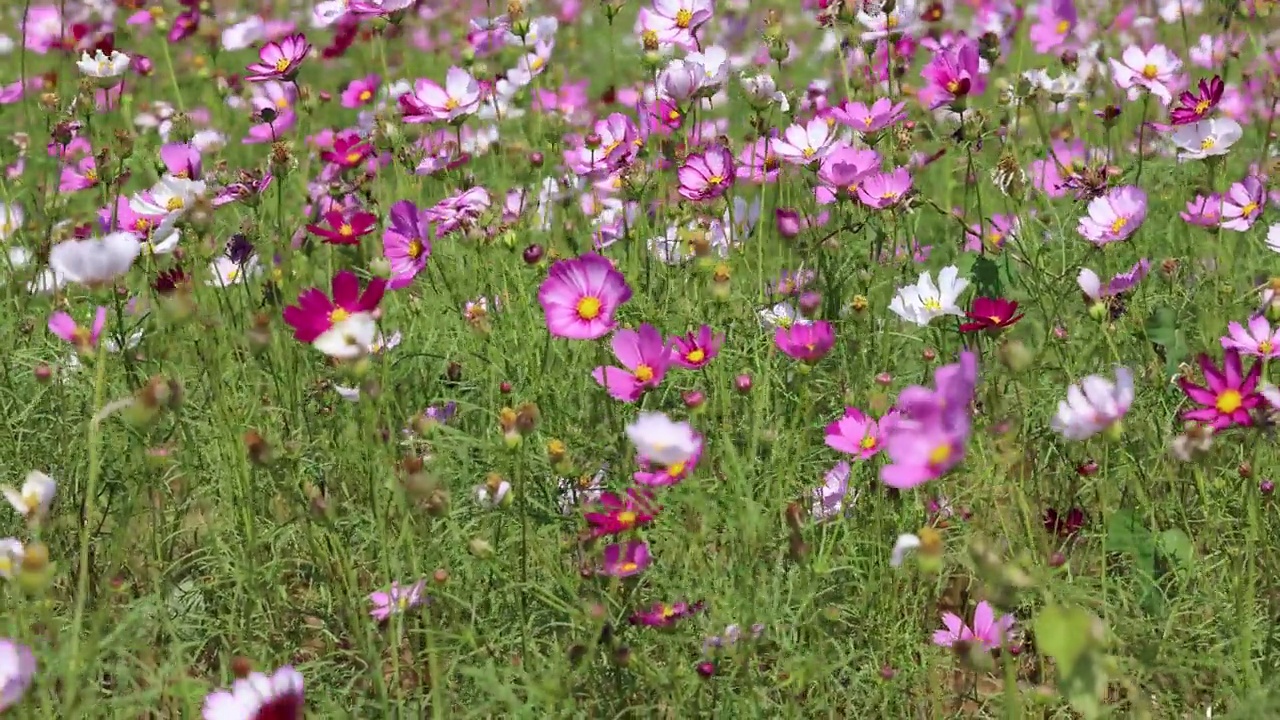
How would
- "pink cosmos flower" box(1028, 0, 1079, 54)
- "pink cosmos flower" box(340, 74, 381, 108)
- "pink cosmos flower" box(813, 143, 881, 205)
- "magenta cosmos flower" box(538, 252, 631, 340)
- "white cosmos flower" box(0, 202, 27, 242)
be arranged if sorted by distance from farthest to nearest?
"pink cosmos flower" box(1028, 0, 1079, 54) < "pink cosmos flower" box(340, 74, 381, 108) < "white cosmos flower" box(0, 202, 27, 242) < "pink cosmos flower" box(813, 143, 881, 205) < "magenta cosmos flower" box(538, 252, 631, 340)

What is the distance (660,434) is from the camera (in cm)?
112

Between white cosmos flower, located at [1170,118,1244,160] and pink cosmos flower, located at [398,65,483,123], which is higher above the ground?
pink cosmos flower, located at [398,65,483,123]

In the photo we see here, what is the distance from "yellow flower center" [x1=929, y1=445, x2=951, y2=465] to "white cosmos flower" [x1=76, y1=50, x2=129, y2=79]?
162 cm

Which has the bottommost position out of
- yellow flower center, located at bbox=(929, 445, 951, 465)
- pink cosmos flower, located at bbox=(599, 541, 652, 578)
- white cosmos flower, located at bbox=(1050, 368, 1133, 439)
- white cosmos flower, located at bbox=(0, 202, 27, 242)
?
white cosmos flower, located at bbox=(0, 202, 27, 242)

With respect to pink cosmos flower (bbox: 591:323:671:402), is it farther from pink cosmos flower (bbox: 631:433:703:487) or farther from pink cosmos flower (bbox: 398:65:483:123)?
pink cosmos flower (bbox: 398:65:483:123)

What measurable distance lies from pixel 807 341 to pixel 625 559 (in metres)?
0.34

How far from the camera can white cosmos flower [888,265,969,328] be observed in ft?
4.74

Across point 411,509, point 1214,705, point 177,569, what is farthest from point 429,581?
point 1214,705

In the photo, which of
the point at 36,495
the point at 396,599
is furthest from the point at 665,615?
the point at 36,495

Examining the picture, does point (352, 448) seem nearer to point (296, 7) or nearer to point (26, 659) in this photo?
point (26, 659)

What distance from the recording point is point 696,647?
1223 mm

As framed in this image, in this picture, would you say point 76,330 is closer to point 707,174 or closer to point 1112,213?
point 707,174

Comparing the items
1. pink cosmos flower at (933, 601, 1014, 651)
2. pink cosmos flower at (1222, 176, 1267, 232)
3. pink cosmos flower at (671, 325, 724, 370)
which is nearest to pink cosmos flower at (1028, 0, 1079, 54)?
pink cosmos flower at (1222, 176, 1267, 232)

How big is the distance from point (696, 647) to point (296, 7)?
13.9ft
